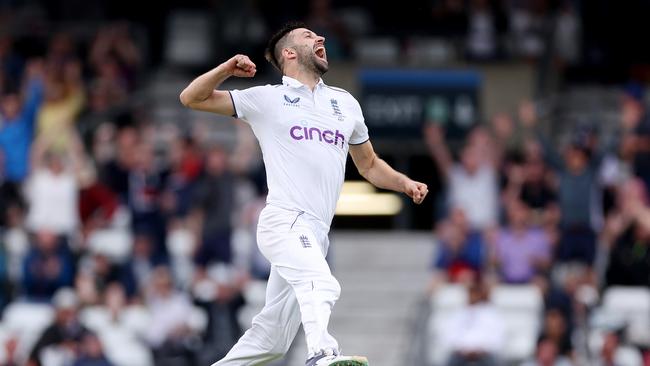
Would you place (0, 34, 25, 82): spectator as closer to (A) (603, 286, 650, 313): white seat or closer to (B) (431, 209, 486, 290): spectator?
(B) (431, 209, 486, 290): spectator

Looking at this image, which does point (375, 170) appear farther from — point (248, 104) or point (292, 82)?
point (248, 104)

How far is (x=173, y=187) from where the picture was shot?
73.5 ft

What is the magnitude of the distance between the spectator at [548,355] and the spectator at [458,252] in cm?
133

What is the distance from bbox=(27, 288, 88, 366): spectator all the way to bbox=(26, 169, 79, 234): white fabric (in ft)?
6.22

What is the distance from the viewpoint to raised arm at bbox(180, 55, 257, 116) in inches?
461

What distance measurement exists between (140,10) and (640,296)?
11401mm

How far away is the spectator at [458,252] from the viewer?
20406mm

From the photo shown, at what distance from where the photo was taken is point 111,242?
22328 millimetres

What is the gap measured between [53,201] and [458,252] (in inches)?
193

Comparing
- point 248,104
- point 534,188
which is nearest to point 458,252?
point 534,188

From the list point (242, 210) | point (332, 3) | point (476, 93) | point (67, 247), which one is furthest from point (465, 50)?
point (67, 247)

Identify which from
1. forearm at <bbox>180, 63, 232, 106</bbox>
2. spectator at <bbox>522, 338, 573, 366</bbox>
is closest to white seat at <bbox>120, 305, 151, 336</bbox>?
spectator at <bbox>522, 338, 573, 366</bbox>

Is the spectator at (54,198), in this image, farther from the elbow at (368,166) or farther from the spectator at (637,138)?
the elbow at (368,166)

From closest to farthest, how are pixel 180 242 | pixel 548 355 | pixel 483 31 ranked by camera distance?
pixel 548 355
pixel 180 242
pixel 483 31
